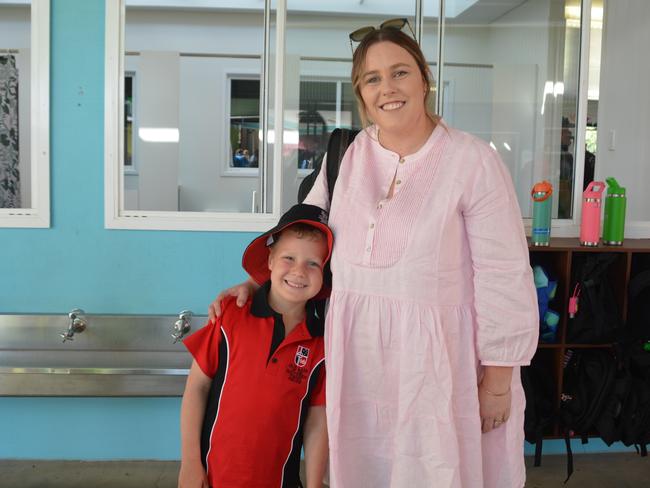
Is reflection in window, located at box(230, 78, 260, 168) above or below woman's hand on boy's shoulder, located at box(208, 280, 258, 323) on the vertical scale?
above

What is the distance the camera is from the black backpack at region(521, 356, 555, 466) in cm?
259

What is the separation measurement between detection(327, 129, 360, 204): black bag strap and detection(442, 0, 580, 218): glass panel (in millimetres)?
1936

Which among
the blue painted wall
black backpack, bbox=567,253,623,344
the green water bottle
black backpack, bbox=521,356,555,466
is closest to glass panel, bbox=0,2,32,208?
the blue painted wall

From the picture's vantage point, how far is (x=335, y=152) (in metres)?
→ 1.56

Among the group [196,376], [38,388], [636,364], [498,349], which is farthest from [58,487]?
[636,364]

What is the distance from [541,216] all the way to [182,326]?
159 cm

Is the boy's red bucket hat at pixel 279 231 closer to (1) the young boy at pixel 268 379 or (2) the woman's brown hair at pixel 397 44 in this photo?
(1) the young boy at pixel 268 379

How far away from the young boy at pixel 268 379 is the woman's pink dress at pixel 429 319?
152 mm

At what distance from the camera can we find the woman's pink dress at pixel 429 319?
1291 mm

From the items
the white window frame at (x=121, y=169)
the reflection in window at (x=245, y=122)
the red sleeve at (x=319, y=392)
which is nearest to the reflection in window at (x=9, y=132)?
the white window frame at (x=121, y=169)

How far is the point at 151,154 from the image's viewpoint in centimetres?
342

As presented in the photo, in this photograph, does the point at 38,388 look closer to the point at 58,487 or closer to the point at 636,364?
the point at 58,487

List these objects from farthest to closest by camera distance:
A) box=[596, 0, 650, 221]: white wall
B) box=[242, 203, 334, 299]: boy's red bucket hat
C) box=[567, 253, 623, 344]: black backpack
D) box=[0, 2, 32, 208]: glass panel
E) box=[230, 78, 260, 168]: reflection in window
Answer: box=[596, 0, 650, 221]: white wall → box=[230, 78, 260, 168]: reflection in window → box=[0, 2, 32, 208]: glass panel → box=[567, 253, 623, 344]: black backpack → box=[242, 203, 334, 299]: boy's red bucket hat

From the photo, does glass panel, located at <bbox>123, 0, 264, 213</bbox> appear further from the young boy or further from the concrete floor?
the young boy
